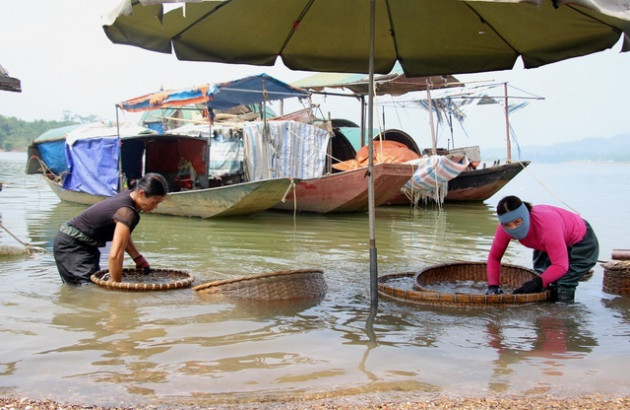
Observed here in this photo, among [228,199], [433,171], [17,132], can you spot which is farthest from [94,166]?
[17,132]

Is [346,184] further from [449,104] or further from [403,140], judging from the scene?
[449,104]

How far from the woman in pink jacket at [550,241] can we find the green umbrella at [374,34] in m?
1.05

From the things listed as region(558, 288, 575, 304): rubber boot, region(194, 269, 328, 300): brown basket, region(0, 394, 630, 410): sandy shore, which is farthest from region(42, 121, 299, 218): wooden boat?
region(0, 394, 630, 410): sandy shore

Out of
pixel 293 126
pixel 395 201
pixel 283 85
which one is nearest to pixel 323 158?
pixel 293 126

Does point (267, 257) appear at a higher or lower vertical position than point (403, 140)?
lower

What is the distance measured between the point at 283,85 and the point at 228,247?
19.2 feet

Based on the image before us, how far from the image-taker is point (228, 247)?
8984 mm

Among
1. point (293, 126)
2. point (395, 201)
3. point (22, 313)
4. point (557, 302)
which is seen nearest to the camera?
point (22, 313)

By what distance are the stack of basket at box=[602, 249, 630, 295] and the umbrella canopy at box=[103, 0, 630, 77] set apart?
193cm

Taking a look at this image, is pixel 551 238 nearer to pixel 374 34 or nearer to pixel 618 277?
pixel 618 277

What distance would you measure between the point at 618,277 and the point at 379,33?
10.1 feet

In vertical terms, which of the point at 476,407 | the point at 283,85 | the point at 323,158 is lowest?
the point at 476,407

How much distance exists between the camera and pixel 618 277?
552cm

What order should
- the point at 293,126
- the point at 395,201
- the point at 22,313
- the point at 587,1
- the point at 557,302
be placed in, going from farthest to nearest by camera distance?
1. the point at 395,201
2. the point at 293,126
3. the point at 557,302
4. the point at 22,313
5. the point at 587,1
